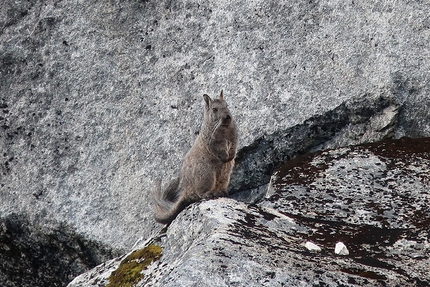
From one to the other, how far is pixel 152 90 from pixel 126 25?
107 centimetres

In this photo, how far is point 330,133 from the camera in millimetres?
10578

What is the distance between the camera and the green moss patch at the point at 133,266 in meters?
7.10

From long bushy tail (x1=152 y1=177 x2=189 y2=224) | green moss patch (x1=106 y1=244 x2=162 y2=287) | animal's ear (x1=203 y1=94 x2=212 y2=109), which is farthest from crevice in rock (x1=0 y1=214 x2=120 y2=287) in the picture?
green moss patch (x1=106 y1=244 x2=162 y2=287)

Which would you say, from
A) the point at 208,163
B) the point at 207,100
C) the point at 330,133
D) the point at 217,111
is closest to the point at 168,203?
the point at 208,163

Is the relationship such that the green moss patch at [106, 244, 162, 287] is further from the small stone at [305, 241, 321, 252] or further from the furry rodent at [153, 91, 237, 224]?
the furry rodent at [153, 91, 237, 224]

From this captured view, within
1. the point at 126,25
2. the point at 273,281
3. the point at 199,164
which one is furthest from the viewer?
the point at 126,25

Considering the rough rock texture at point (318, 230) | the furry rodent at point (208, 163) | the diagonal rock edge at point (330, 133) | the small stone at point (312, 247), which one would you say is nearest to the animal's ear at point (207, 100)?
the furry rodent at point (208, 163)

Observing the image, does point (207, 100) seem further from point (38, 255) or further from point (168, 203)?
point (38, 255)

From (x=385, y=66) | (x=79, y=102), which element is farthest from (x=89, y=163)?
(x=385, y=66)

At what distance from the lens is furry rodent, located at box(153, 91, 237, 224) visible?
32.5 ft

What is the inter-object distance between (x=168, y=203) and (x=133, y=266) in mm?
2550

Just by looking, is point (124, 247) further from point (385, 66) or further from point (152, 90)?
point (385, 66)

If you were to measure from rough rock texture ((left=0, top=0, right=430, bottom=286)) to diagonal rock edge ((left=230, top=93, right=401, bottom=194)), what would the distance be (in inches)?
0.6

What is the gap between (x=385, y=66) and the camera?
1061cm
